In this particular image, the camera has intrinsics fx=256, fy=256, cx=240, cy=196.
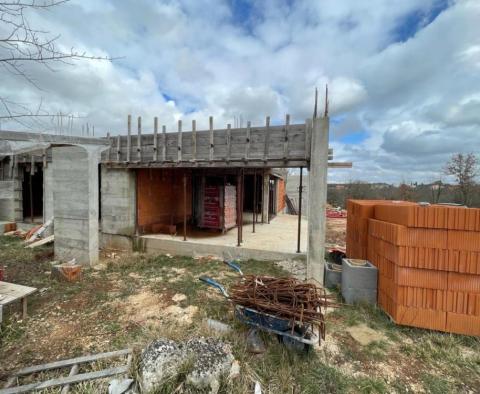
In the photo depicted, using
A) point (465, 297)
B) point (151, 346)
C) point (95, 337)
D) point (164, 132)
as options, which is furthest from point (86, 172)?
point (465, 297)

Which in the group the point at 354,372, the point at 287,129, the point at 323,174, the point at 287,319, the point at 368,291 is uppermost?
the point at 287,129

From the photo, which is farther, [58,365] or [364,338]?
[364,338]

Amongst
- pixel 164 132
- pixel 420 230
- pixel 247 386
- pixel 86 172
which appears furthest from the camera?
pixel 164 132

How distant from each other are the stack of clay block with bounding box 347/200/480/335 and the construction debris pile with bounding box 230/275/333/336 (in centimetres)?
172

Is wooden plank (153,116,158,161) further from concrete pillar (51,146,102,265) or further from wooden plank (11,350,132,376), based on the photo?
wooden plank (11,350,132,376)

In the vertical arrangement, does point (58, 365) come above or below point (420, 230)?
below

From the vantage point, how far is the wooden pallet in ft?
9.69

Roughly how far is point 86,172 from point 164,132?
2613 mm

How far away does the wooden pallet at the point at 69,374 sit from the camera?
2.95 metres

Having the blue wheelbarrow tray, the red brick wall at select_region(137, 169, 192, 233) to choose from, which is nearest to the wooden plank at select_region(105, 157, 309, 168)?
the red brick wall at select_region(137, 169, 192, 233)

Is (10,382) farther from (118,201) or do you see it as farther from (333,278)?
(118,201)

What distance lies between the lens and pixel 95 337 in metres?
4.16

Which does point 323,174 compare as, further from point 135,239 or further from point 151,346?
point 135,239

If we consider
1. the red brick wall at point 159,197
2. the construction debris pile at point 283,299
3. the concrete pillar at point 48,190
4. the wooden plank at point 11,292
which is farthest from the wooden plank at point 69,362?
the concrete pillar at point 48,190
